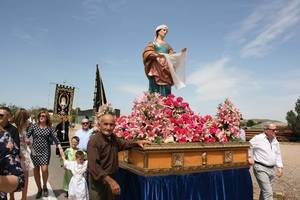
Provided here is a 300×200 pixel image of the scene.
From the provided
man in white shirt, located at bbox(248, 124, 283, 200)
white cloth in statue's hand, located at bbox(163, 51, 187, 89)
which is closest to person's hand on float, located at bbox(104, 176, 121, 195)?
white cloth in statue's hand, located at bbox(163, 51, 187, 89)

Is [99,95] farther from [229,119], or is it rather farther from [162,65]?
[229,119]

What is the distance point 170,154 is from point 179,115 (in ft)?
2.68

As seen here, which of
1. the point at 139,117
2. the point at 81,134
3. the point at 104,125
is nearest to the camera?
the point at 104,125

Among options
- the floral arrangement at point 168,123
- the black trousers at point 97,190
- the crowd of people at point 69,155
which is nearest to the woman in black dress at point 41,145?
the crowd of people at point 69,155

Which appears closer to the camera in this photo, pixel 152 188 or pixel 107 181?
pixel 107 181

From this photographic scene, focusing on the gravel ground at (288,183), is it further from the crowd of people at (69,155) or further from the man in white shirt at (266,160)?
the crowd of people at (69,155)

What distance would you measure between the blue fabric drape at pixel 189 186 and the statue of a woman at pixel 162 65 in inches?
67.8

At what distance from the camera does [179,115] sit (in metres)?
5.07

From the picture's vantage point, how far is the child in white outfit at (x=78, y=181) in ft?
19.5

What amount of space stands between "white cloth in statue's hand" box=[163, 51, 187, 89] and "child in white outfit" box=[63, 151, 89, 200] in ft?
7.55

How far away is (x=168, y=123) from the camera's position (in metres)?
4.68

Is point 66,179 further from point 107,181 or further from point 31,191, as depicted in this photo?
point 107,181

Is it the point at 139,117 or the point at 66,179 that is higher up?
the point at 139,117

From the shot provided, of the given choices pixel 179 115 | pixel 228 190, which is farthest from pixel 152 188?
pixel 228 190
